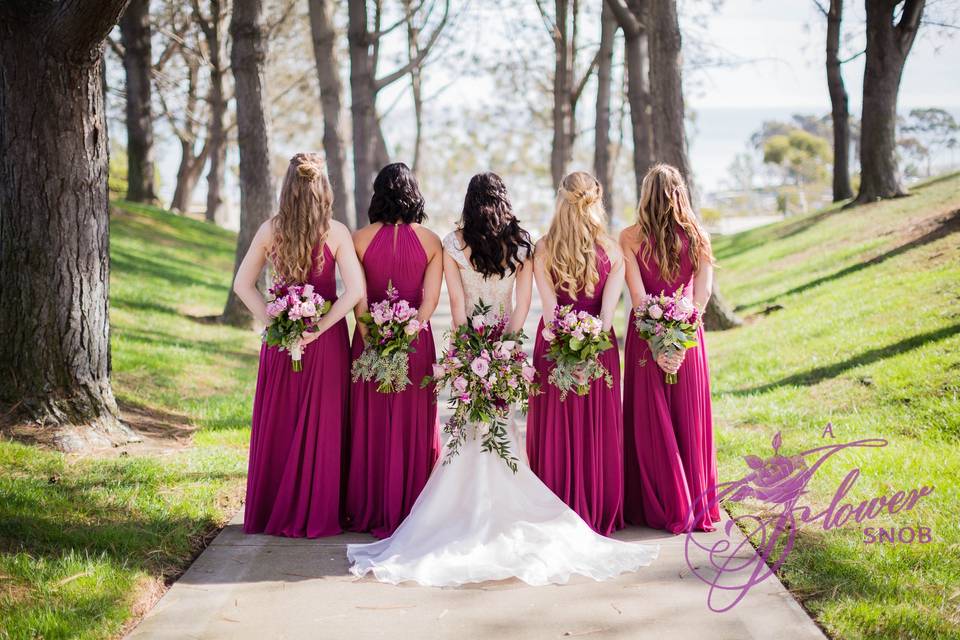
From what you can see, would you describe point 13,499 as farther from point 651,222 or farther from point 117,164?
point 117,164

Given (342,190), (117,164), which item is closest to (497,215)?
(342,190)

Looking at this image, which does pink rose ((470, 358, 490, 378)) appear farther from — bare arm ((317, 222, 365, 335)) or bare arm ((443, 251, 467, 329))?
bare arm ((317, 222, 365, 335))

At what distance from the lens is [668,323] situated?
585 centimetres

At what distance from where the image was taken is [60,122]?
6824 millimetres

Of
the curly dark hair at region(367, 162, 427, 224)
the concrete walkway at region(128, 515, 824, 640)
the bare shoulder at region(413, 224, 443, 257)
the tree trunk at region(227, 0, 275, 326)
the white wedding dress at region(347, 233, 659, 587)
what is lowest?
the concrete walkway at region(128, 515, 824, 640)

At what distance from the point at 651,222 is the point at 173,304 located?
11141 millimetres

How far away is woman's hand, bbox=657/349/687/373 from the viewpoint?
5871 mm

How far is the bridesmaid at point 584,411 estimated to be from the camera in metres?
5.78

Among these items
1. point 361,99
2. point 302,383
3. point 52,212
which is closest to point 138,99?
→ point 361,99

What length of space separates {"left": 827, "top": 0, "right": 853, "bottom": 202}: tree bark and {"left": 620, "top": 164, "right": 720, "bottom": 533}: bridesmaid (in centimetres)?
2023

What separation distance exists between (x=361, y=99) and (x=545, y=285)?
57.1ft

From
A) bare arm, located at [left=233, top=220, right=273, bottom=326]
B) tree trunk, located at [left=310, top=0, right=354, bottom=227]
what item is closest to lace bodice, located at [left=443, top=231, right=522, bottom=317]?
bare arm, located at [left=233, top=220, right=273, bottom=326]

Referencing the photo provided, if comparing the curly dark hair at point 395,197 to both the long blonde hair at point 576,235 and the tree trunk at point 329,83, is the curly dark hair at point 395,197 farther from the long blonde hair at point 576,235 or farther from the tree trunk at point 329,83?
the tree trunk at point 329,83

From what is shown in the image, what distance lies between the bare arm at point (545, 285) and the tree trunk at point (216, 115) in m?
20.1
